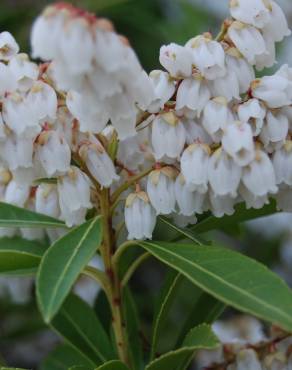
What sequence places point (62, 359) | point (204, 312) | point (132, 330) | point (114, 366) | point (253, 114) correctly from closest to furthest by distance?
1. point (253, 114)
2. point (114, 366)
3. point (204, 312)
4. point (132, 330)
5. point (62, 359)

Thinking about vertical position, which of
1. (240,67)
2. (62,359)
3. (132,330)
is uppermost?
(240,67)

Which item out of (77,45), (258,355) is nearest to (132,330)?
(258,355)

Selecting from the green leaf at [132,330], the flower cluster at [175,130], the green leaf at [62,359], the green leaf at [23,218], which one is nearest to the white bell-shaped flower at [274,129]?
the flower cluster at [175,130]

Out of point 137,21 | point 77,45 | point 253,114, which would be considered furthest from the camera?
point 137,21

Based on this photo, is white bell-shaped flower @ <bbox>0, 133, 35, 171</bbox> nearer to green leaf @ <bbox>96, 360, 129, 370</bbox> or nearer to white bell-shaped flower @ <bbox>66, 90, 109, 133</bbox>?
white bell-shaped flower @ <bbox>66, 90, 109, 133</bbox>

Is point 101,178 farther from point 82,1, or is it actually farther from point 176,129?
point 82,1

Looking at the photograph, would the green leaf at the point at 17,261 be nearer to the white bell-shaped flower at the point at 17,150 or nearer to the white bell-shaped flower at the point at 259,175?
the white bell-shaped flower at the point at 17,150

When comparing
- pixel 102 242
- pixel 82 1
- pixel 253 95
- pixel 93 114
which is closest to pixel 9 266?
pixel 102 242

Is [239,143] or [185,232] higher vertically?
[239,143]

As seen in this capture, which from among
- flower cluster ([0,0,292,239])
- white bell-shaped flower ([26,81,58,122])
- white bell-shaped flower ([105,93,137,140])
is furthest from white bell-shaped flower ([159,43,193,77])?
white bell-shaped flower ([26,81,58,122])

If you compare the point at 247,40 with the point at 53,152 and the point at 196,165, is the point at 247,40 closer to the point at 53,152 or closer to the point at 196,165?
the point at 196,165

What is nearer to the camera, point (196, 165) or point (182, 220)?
point (196, 165)
